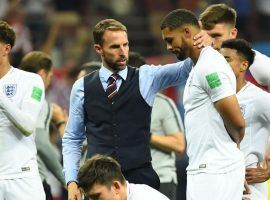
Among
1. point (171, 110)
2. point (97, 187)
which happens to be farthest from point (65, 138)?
point (171, 110)

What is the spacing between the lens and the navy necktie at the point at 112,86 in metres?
6.27

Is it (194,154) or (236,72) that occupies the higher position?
(236,72)

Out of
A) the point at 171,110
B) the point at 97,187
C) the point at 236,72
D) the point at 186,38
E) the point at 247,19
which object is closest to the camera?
the point at 97,187

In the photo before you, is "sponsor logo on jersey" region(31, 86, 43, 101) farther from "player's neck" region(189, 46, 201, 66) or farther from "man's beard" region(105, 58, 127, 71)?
"player's neck" region(189, 46, 201, 66)

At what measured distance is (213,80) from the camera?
18.1ft

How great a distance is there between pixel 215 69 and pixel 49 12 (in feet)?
36.5

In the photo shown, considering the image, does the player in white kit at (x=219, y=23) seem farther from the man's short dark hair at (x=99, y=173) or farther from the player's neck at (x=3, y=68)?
the man's short dark hair at (x=99, y=173)

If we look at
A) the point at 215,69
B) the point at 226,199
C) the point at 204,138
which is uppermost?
the point at 215,69

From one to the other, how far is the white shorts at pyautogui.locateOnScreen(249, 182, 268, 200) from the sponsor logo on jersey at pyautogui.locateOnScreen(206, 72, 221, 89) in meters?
1.04

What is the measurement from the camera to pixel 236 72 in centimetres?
623

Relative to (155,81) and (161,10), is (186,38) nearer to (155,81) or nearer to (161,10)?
(155,81)

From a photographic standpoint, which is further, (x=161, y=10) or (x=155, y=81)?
(x=161, y=10)

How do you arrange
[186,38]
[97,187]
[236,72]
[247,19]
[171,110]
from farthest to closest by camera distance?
1. [247,19]
2. [171,110]
3. [236,72]
4. [186,38]
5. [97,187]

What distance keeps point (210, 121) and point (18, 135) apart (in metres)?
1.55
